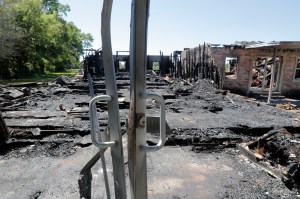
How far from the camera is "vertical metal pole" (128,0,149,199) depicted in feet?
4.25

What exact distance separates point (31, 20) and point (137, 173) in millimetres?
36879

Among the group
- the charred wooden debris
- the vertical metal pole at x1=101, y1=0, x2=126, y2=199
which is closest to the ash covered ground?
the charred wooden debris

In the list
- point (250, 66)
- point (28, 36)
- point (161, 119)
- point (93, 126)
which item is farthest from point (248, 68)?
point (28, 36)

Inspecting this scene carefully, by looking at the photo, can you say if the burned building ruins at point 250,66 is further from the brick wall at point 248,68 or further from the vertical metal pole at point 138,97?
the vertical metal pole at point 138,97

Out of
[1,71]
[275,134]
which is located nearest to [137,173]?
[275,134]

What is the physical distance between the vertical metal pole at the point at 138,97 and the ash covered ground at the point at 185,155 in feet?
1.32

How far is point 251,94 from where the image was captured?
16672 millimetres

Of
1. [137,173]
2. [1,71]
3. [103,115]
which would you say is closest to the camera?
[137,173]

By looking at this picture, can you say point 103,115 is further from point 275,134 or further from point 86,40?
point 86,40

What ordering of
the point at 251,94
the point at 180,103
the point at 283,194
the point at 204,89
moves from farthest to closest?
1. the point at 251,94
2. the point at 204,89
3. the point at 180,103
4. the point at 283,194

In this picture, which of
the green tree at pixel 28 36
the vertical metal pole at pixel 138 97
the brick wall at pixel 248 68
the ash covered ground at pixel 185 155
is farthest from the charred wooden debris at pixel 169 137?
the green tree at pixel 28 36

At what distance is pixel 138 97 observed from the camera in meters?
1.36

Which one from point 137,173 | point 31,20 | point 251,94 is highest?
point 31,20

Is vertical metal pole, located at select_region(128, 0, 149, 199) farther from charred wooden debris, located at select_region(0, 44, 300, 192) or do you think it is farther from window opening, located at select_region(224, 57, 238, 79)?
window opening, located at select_region(224, 57, 238, 79)
